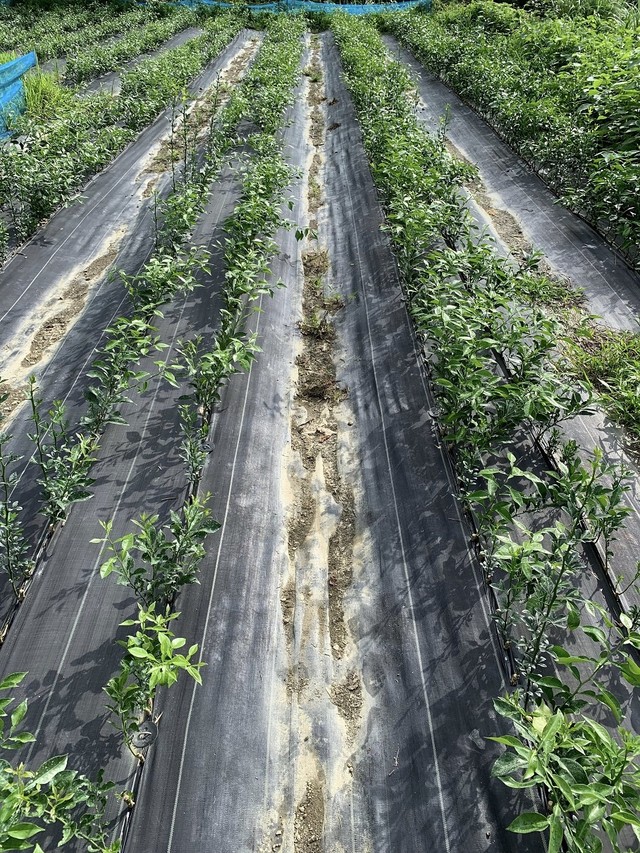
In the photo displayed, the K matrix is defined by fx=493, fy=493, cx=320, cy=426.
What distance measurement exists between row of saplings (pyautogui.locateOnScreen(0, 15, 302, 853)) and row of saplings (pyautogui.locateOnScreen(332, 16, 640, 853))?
1.21 metres

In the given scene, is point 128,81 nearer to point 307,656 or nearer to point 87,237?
point 87,237

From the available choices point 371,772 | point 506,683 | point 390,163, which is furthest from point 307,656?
point 390,163

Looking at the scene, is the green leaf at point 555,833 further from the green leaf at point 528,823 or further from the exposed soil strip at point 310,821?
the exposed soil strip at point 310,821

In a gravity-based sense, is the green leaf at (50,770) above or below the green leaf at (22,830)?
below

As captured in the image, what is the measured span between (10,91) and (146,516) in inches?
406

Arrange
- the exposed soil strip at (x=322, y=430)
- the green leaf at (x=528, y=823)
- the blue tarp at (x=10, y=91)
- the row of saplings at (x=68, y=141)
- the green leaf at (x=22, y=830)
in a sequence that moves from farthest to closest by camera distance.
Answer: the blue tarp at (x=10, y=91) → the row of saplings at (x=68, y=141) → the exposed soil strip at (x=322, y=430) → the green leaf at (x=528, y=823) → the green leaf at (x=22, y=830)

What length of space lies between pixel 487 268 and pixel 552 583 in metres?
2.45

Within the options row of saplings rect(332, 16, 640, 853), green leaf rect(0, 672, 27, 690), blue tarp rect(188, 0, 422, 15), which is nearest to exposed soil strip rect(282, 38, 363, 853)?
row of saplings rect(332, 16, 640, 853)

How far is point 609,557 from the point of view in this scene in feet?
8.41

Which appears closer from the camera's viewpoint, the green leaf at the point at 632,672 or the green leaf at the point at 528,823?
the green leaf at the point at 528,823

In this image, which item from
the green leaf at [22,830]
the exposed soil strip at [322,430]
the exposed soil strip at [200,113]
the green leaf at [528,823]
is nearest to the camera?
the green leaf at [22,830]

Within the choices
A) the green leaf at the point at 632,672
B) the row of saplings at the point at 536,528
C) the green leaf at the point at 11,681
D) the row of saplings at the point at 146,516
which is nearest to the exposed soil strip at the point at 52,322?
the row of saplings at the point at 146,516

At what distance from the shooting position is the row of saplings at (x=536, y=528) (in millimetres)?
1477

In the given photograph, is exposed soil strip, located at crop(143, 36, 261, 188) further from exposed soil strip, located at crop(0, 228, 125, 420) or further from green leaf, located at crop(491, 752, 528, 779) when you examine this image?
green leaf, located at crop(491, 752, 528, 779)
